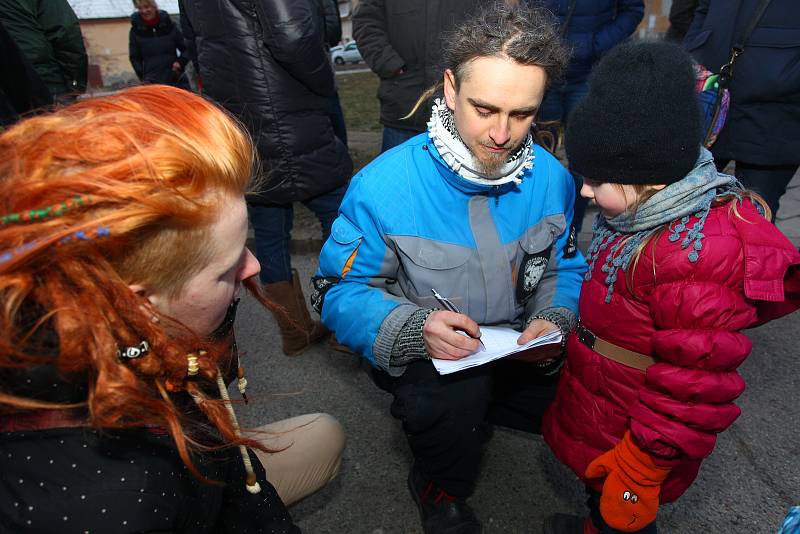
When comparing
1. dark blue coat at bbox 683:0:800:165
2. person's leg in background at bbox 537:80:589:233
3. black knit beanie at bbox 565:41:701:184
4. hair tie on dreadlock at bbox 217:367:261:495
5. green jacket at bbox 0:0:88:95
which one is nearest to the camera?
hair tie on dreadlock at bbox 217:367:261:495

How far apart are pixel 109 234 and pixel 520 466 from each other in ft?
5.72

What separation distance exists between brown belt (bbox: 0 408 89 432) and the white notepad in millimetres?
837

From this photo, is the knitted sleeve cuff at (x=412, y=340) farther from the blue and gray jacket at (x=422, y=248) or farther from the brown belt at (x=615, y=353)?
the brown belt at (x=615, y=353)

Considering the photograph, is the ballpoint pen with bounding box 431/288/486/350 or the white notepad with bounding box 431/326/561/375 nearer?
the white notepad with bounding box 431/326/561/375

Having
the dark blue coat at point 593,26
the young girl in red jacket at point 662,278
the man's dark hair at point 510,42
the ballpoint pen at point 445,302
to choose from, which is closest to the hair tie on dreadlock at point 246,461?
the ballpoint pen at point 445,302

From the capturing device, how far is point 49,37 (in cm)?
320

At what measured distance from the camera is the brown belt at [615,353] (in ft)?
4.61

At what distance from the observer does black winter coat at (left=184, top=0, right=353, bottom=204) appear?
2.22 metres

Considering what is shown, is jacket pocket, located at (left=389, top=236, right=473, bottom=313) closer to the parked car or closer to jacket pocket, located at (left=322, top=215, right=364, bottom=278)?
jacket pocket, located at (left=322, top=215, right=364, bottom=278)

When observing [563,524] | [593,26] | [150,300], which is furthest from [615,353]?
[593,26]

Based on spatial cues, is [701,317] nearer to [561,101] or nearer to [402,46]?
[402,46]

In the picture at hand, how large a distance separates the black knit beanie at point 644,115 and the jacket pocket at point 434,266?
491 millimetres

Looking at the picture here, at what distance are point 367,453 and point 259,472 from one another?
93 centimetres

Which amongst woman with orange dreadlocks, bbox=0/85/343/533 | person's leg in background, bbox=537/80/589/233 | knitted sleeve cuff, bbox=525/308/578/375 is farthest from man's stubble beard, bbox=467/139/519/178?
person's leg in background, bbox=537/80/589/233
